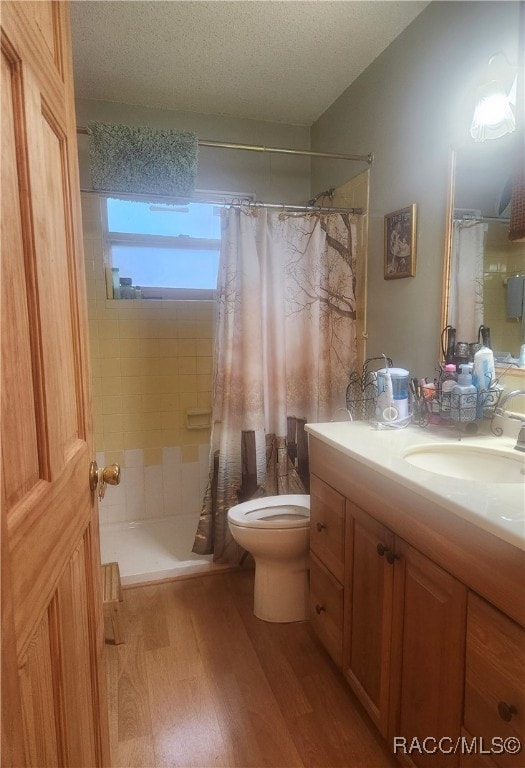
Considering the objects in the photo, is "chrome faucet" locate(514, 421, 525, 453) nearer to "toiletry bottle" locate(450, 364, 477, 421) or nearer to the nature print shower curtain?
"toiletry bottle" locate(450, 364, 477, 421)

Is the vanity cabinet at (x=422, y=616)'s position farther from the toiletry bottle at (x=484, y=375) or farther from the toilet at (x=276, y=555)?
the toiletry bottle at (x=484, y=375)

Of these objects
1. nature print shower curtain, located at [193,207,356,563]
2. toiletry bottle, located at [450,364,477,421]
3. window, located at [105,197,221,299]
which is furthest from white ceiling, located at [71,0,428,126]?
toiletry bottle, located at [450,364,477,421]

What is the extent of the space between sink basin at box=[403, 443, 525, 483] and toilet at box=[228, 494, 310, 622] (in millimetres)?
629

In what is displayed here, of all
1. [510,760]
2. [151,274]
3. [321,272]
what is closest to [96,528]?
[510,760]

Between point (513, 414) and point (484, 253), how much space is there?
22.4 inches

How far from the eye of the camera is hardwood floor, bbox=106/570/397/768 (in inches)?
50.5

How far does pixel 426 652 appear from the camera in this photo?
1.01 m

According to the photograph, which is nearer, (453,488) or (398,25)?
(453,488)

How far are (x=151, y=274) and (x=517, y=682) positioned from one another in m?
2.50

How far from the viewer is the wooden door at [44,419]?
51 cm

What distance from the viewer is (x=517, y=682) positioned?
766mm

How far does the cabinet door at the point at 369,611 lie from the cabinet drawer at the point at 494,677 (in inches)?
11.5

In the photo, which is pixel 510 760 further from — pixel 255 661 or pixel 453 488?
pixel 255 661

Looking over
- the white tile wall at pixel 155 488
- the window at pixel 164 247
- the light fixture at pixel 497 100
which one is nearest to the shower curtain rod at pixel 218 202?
the window at pixel 164 247
